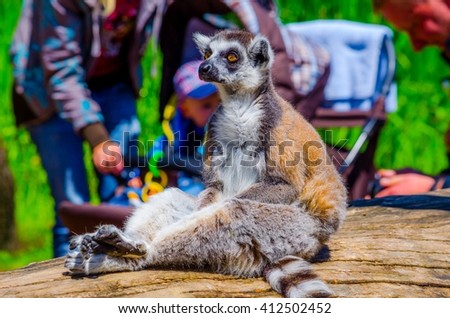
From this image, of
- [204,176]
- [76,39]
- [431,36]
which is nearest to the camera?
[204,176]

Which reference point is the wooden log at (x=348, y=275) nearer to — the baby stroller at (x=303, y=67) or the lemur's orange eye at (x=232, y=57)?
the lemur's orange eye at (x=232, y=57)

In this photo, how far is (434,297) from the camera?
261cm

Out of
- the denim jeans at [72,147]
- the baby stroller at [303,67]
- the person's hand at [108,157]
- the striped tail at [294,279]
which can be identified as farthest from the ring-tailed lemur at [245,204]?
the denim jeans at [72,147]

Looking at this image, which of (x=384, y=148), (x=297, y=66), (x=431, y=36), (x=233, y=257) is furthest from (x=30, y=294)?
(x=384, y=148)

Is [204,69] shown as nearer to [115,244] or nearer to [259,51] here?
[259,51]

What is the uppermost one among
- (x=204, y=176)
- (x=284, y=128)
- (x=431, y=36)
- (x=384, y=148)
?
(x=431, y=36)

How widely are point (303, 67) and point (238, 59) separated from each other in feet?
6.57

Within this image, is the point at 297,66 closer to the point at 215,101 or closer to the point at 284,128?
the point at 215,101

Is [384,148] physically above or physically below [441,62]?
below

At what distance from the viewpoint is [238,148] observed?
273 cm

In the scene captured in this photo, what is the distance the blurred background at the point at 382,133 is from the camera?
265 inches

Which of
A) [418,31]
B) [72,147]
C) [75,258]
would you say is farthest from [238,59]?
[418,31]

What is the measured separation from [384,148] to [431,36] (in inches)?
86.6

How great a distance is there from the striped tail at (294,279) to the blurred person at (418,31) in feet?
6.62
